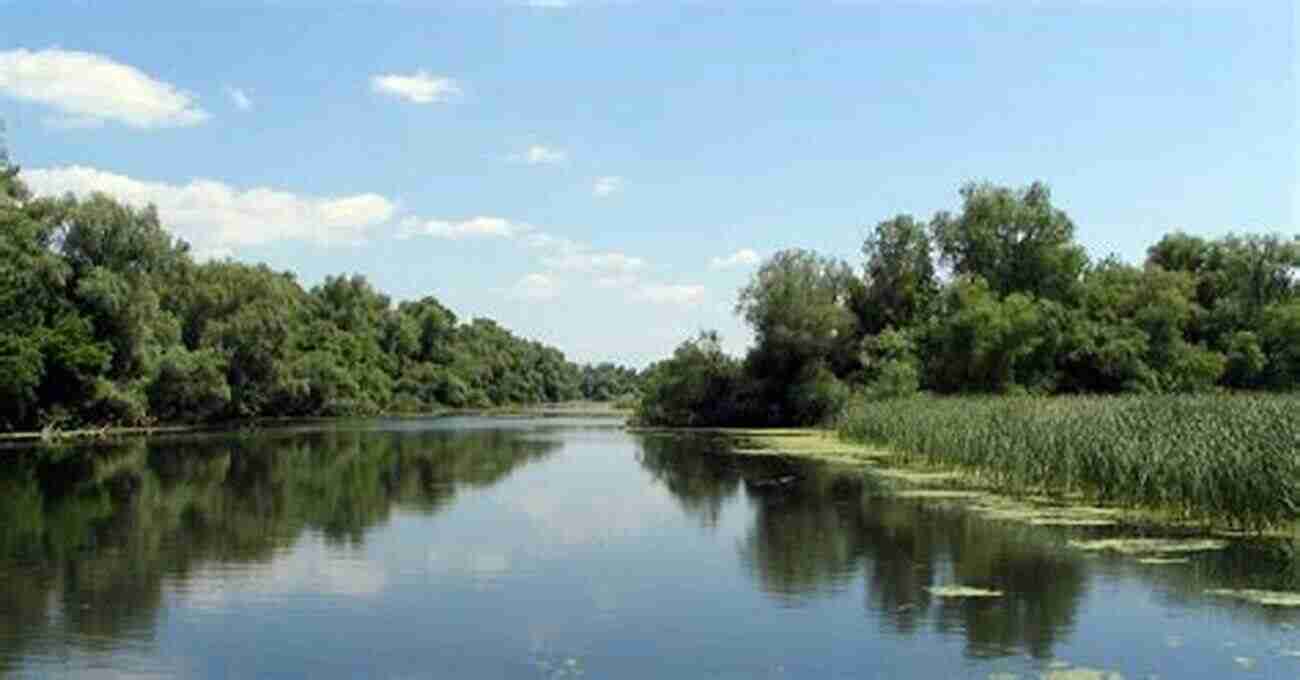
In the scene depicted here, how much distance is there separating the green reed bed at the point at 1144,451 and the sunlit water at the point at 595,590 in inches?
54.7

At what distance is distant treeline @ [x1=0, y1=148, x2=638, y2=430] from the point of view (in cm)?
6562

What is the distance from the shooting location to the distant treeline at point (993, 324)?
2586 inches

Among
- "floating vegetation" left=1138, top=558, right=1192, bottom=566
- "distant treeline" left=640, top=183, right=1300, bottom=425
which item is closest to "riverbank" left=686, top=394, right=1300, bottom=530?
"floating vegetation" left=1138, top=558, right=1192, bottom=566

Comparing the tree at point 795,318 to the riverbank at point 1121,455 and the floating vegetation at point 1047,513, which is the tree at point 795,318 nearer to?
the riverbank at point 1121,455

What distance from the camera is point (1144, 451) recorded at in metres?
23.6

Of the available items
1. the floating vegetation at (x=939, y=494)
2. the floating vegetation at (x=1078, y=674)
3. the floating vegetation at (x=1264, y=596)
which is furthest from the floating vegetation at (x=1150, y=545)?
the floating vegetation at (x=1078, y=674)

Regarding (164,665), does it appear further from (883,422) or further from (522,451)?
(522,451)

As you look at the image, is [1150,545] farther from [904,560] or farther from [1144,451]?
[1144,451]

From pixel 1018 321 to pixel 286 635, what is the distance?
54081 mm

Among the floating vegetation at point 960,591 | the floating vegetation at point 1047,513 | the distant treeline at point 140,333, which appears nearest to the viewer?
the floating vegetation at point 960,591

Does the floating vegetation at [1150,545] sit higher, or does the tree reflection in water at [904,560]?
the floating vegetation at [1150,545]

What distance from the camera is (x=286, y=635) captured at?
14367 millimetres

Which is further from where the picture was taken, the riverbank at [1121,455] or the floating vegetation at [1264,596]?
the riverbank at [1121,455]

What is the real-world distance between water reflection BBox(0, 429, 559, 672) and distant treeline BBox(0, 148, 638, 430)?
42.4 feet
